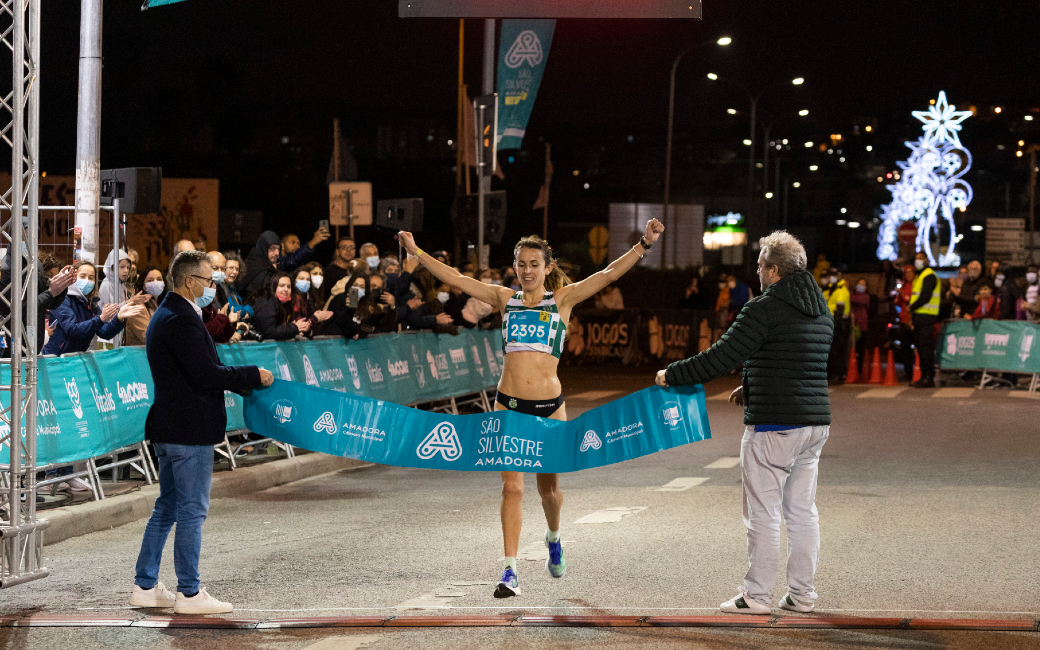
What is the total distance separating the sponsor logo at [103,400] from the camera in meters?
10.5

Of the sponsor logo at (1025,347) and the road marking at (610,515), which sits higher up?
the sponsor logo at (1025,347)

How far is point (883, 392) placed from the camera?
22312 mm

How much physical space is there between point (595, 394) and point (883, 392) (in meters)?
4.97

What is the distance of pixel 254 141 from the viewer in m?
77.3

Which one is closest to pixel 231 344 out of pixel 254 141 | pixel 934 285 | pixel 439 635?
pixel 439 635

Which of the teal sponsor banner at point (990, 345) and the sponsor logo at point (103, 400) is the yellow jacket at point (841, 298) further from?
the sponsor logo at point (103, 400)

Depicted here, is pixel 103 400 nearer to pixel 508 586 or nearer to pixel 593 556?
pixel 593 556

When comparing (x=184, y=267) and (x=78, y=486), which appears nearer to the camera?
(x=184, y=267)

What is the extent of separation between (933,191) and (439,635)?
56.9m

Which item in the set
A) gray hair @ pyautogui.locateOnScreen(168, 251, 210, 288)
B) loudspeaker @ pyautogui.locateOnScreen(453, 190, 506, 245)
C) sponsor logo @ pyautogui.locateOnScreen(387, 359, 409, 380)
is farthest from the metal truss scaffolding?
loudspeaker @ pyautogui.locateOnScreen(453, 190, 506, 245)

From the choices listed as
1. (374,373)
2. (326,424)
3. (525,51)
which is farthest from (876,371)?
(326,424)

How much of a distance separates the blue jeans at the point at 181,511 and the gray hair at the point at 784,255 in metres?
3.16

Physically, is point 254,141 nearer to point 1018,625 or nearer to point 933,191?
point 933,191

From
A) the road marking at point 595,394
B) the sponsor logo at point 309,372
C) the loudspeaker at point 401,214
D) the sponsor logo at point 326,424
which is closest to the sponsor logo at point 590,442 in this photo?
the sponsor logo at point 326,424
